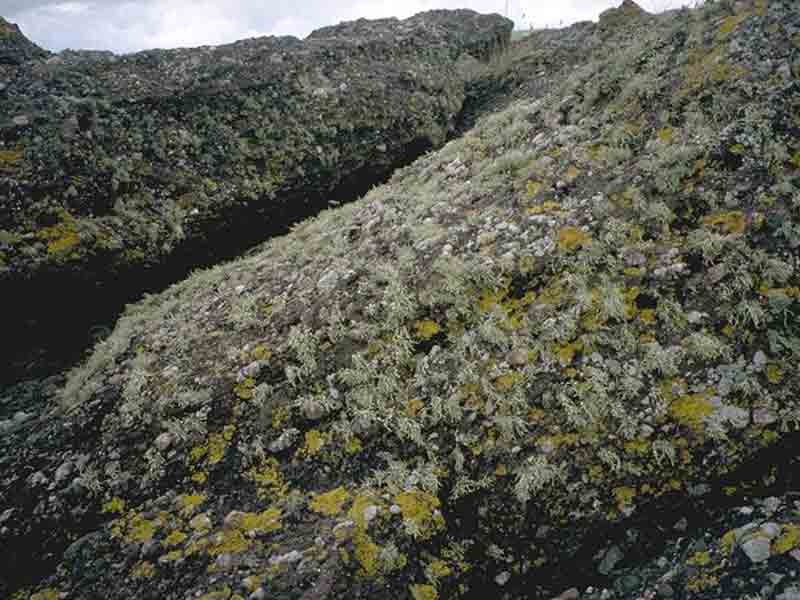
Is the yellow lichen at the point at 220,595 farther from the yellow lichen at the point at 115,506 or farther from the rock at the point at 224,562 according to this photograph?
the yellow lichen at the point at 115,506

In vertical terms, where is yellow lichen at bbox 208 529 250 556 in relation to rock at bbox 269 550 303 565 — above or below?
above

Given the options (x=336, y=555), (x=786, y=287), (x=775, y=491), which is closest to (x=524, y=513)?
(x=336, y=555)

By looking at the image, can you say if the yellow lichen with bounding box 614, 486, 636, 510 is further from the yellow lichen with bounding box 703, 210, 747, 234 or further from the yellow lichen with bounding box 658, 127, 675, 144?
the yellow lichen with bounding box 658, 127, 675, 144

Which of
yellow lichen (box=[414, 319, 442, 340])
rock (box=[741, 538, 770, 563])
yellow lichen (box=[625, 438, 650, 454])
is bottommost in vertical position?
rock (box=[741, 538, 770, 563])

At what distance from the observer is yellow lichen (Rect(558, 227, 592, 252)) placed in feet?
21.1

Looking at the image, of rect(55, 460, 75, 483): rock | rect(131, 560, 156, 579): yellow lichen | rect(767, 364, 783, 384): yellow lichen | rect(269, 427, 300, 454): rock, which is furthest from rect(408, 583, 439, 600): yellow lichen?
rect(55, 460, 75, 483): rock

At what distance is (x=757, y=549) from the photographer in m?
3.93

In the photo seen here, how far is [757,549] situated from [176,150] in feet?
34.2

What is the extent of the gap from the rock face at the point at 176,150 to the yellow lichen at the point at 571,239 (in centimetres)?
555

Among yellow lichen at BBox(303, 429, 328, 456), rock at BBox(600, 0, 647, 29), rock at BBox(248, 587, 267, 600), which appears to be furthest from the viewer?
rock at BBox(600, 0, 647, 29)

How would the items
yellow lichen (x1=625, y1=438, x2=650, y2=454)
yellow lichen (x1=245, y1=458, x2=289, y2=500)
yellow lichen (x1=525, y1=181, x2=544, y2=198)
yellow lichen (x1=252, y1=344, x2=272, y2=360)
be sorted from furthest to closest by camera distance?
yellow lichen (x1=525, y1=181, x2=544, y2=198) < yellow lichen (x1=252, y1=344, x2=272, y2=360) < yellow lichen (x1=245, y1=458, x2=289, y2=500) < yellow lichen (x1=625, y1=438, x2=650, y2=454)

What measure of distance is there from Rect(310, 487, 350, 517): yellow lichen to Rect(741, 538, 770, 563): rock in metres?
3.37

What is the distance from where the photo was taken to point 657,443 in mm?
4820

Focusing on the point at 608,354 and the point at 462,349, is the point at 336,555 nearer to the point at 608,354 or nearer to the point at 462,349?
the point at 462,349
